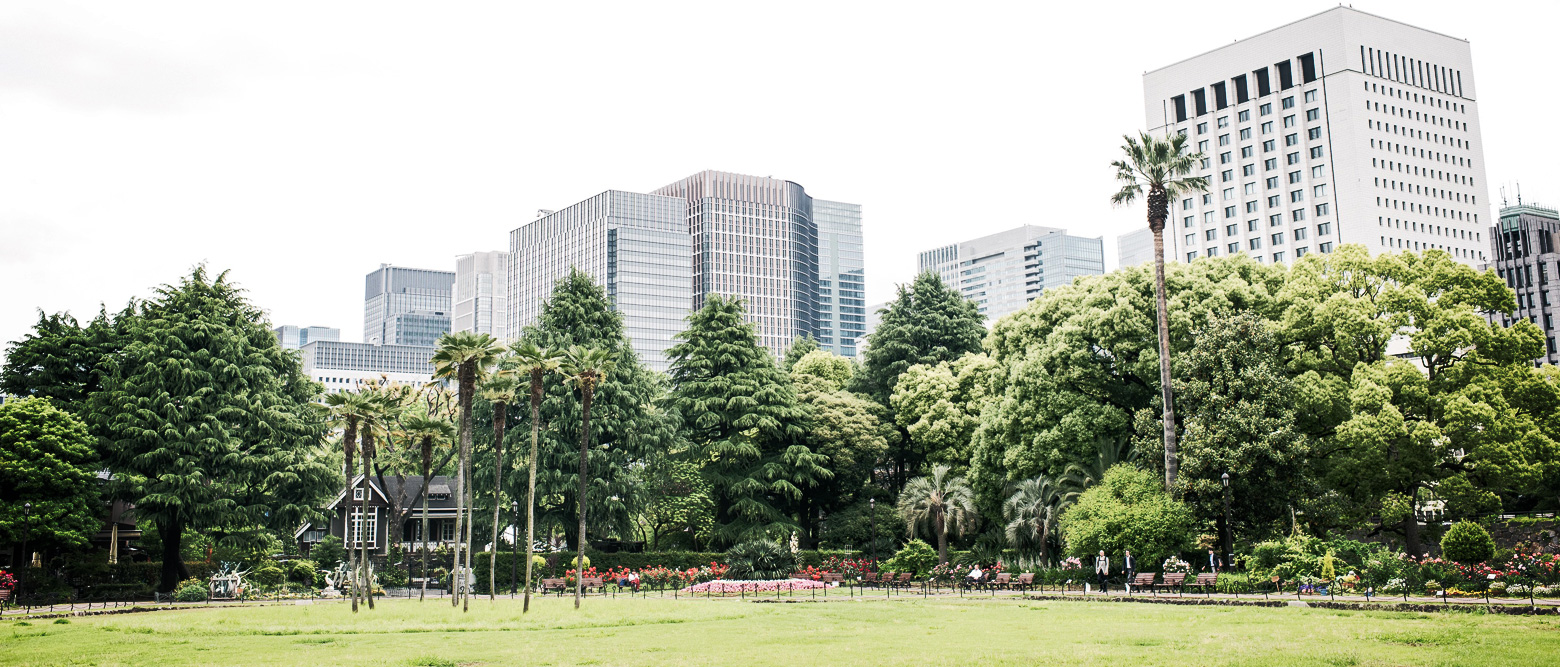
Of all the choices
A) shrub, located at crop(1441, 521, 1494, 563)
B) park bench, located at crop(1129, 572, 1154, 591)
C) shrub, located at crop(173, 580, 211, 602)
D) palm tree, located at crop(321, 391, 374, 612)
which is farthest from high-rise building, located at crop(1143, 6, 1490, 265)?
shrub, located at crop(173, 580, 211, 602)

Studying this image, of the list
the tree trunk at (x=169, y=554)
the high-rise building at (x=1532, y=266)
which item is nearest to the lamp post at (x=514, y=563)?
the tree trunk at (x=169, y=554)

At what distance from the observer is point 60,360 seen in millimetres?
50625

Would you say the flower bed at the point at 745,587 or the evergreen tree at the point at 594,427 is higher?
the evergreen tree at the point at 594,427

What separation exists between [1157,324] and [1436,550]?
12.9 m

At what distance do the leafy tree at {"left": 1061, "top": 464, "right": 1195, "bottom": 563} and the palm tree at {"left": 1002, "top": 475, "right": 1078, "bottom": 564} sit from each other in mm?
2789

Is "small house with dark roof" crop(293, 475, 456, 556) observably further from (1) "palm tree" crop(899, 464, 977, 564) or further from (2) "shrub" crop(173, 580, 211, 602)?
(1) "palm tree" crop(899, 464, 977, 564)

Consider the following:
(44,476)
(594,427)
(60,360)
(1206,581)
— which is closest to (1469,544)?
(1206,581)

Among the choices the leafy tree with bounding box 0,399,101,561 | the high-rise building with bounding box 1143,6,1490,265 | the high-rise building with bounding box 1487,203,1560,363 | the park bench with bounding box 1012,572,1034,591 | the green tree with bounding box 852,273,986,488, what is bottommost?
the park bench with bounding box 1012,572,1034,591

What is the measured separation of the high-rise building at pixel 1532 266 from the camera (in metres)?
95.2

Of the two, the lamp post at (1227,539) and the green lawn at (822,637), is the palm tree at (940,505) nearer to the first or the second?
the lamp post at (1227,539)

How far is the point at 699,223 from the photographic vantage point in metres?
195

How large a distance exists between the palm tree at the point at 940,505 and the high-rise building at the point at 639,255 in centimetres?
12266

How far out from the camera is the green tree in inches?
2511

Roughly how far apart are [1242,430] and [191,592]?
42.5 m
